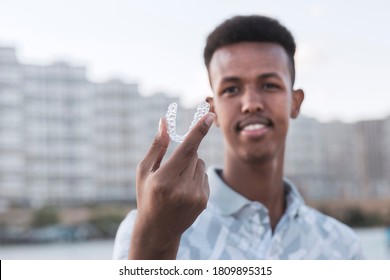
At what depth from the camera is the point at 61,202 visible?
17.0m

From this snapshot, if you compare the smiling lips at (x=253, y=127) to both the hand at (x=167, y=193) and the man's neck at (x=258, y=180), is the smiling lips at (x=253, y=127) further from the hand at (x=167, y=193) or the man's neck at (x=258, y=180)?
the hand at (x=167, y=193)

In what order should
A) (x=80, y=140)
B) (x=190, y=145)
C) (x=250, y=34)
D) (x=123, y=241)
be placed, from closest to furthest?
(x=190, y=145) < (x=123, y=241) < (x=250, y=34) < (x=80, y=140)

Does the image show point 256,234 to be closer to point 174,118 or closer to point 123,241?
point 123,241

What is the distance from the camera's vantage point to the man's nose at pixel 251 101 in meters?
0.81

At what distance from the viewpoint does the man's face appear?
2.69 feet

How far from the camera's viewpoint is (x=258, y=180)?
2.90 ft

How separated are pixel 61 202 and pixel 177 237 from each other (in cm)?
1694

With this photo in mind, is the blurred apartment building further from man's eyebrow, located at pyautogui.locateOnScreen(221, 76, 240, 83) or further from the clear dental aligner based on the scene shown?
the clear dental aligner

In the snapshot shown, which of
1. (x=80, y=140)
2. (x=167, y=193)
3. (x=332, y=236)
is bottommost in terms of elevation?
(x=80, y=140)

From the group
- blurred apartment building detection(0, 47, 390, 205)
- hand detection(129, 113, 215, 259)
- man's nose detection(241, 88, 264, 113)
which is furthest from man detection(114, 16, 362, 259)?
blurred apartment building detection(0, 47, 390, 205)

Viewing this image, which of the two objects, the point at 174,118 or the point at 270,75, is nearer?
the point at 174,118

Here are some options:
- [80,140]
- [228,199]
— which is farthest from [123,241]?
[80,140]

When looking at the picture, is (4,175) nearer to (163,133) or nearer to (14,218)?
(14,218)

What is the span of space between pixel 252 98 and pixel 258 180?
0.12m
